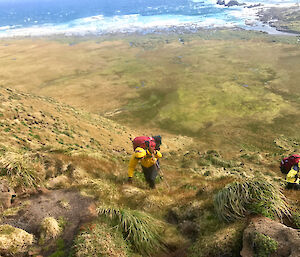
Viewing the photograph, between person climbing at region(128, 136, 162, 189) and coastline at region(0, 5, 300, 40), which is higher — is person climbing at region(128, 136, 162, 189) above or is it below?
above

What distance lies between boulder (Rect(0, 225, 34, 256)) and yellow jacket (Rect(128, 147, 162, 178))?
190 inches

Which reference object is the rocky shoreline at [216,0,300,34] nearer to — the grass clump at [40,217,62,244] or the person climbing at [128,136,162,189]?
the person climbing at [128,136,162,189]

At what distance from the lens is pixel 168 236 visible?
6.97m

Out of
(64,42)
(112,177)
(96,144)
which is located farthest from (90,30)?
(112,177)

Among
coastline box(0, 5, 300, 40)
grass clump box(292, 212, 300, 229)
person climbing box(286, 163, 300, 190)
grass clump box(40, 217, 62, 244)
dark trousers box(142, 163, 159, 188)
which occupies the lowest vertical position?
coastline box(0, 5, 300, 40)

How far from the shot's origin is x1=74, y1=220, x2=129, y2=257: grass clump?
5617 millimetres

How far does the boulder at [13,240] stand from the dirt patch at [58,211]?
378 millimetres

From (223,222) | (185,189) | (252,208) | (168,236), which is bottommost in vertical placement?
(185,189)

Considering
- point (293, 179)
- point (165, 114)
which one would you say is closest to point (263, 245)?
point (293, 179)

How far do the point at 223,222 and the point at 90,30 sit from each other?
173 meters

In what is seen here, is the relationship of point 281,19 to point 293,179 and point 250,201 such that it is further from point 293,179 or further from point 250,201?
point 250,201

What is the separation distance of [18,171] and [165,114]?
4023 centimetres

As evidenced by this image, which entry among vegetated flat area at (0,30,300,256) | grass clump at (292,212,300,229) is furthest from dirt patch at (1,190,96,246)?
grass clump at (292,212,300,229)

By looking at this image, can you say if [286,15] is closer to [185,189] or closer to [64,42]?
[64,42]
